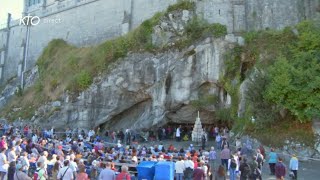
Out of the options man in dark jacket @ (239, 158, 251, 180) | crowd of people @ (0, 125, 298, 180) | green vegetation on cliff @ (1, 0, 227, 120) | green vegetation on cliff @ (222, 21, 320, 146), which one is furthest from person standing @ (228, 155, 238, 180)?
green vegetation on cliff @ (1, 0, 227, 120)

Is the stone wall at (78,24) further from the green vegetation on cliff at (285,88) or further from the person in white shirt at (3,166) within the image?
the person in white shirt at (3,166)

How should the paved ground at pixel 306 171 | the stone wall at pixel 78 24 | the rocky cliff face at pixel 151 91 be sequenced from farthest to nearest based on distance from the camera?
the stone wall at pixel 78 24 < the rocky cliff face at pixel 151 91 < the paved ground at pixel 306 171

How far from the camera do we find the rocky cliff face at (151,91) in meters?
27.9

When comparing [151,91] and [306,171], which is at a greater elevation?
[151,91]

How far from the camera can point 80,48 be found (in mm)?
39906

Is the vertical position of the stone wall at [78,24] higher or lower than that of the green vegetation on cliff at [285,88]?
higher

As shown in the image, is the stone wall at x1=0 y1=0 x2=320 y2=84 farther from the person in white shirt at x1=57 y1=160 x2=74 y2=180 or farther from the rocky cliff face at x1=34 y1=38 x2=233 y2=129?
the person in white shirt at x1=57 y1=160 x2=74 y2=180

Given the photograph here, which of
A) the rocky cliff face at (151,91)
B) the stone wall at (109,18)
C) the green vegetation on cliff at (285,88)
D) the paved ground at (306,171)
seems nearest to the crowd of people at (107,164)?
the paved ground at (306,171)

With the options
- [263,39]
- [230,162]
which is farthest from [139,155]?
[263,39]

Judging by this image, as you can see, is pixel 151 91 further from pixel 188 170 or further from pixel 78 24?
pixel 78 24

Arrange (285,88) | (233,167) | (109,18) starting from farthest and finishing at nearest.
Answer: (109,18)
(285,88)
(233,167)

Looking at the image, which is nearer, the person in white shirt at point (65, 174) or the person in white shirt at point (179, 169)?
the person in white shirt at point (65, 174)

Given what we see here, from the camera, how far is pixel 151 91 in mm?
29609

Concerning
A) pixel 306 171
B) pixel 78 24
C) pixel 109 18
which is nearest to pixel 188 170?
pixel 306 171
